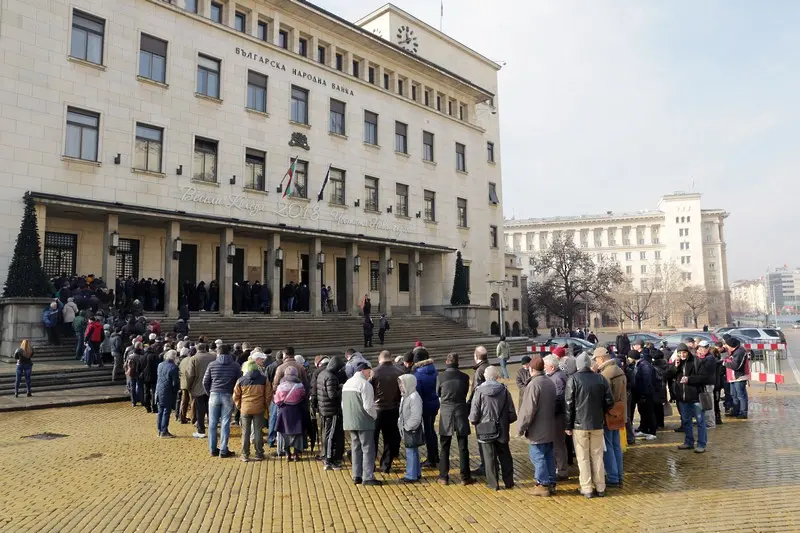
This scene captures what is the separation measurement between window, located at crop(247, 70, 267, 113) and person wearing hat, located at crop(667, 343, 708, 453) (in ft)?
81.2

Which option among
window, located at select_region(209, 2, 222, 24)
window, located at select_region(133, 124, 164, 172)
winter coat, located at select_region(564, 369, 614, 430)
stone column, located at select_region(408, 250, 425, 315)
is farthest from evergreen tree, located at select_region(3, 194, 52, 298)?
stone column, located at select_region(408, 250, 425, 315)

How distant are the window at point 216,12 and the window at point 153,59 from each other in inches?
143

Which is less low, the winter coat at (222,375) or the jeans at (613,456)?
the winter coat at (222,375)

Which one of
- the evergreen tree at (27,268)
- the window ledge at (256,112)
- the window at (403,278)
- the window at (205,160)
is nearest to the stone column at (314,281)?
the window at (205,160)

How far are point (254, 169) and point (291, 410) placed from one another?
21.4 metres

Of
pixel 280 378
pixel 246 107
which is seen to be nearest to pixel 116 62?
pixel 246 107

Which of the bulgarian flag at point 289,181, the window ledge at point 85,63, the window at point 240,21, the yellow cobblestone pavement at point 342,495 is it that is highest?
the window at point 240,21

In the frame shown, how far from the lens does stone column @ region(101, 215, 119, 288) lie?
22.2 meters

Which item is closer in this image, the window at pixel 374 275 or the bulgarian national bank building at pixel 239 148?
the bulgarian national bank building at pixel 239 148

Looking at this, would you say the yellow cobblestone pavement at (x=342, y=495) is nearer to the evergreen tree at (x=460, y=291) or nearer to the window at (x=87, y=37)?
the window at (x=87, y=37)

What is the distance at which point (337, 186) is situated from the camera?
32094 mm

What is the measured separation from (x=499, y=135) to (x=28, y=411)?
41555mm

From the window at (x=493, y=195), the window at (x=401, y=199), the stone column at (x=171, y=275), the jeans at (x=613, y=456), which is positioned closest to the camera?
the jeans at (x=613, y=456)

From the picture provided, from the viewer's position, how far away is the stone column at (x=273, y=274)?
90.5 feet
